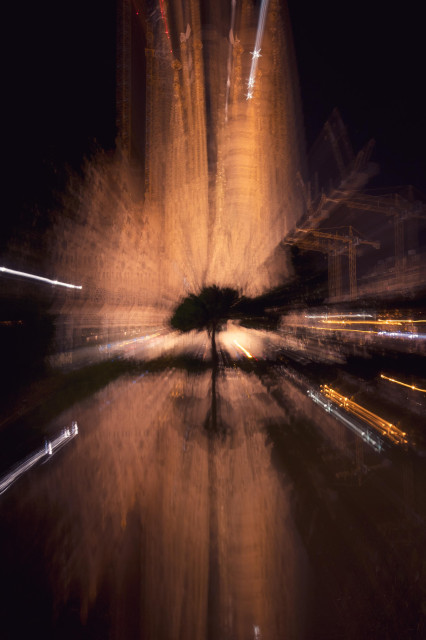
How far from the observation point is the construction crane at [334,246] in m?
22.9

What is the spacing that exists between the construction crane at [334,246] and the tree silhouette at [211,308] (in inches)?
573

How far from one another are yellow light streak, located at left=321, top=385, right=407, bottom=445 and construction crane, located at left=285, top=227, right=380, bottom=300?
16330 millimetres

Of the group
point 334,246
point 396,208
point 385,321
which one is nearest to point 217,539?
point 385,321

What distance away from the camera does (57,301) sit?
37.7 ft

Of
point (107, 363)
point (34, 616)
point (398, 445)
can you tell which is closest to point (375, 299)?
point (107, 363)

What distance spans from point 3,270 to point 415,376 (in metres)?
10.8

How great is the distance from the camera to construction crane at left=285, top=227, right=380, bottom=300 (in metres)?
22.9

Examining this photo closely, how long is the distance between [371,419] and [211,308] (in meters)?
4.35

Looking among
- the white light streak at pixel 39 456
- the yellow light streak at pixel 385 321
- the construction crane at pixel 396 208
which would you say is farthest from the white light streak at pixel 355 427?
the construction crane at pixel 396 208

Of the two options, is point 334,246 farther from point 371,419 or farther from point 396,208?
point 371,419

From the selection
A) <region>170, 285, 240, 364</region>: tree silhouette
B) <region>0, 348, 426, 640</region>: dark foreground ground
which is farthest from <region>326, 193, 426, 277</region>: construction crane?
<region>0, 348, 426, 640</region>: dark foreground ground

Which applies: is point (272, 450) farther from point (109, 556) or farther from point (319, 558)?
point (109, 556)

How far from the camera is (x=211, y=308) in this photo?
8.41 m

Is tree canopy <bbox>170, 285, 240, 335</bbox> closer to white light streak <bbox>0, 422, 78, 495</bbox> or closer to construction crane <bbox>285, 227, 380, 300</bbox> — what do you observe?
white light streak <bbox>0, 422, 78, 495</bbox>
